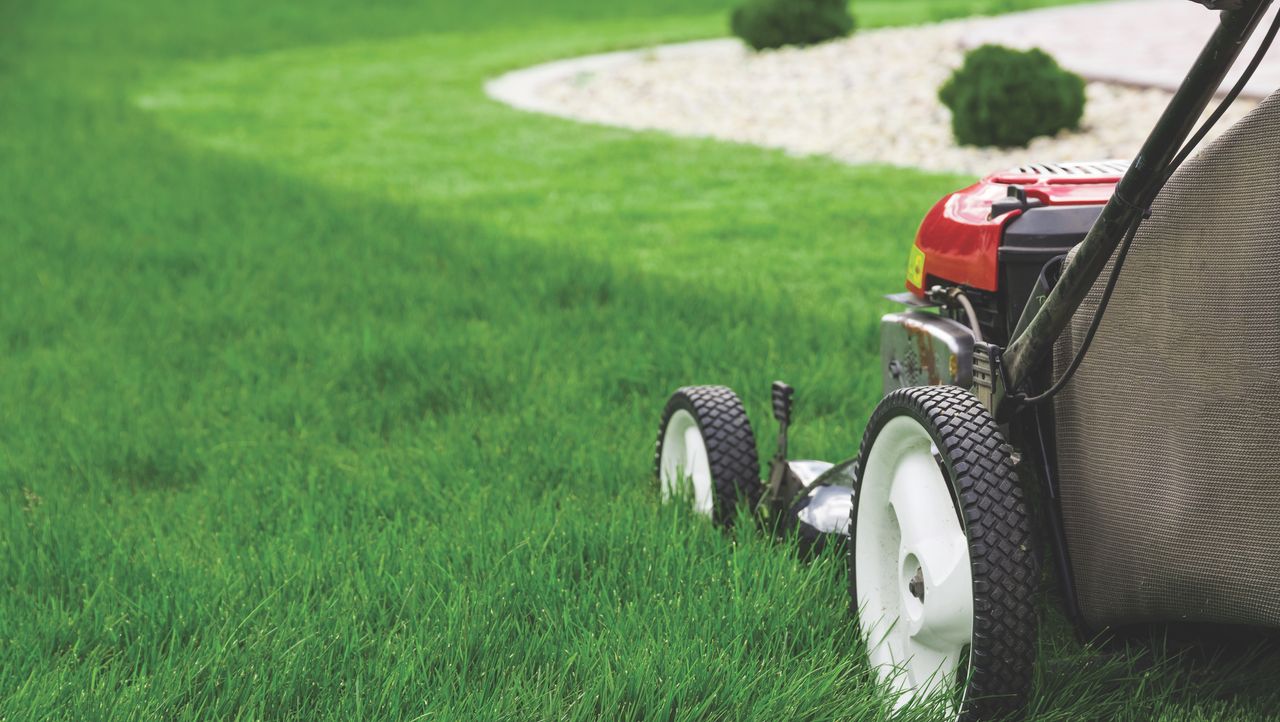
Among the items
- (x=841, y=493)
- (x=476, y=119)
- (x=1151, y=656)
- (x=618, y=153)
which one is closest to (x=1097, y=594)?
(x=1151, y=656)

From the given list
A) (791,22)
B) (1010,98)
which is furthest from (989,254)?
(791,22)

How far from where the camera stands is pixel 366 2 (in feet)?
77.0

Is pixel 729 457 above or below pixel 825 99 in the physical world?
above

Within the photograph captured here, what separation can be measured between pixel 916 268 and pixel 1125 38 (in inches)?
444

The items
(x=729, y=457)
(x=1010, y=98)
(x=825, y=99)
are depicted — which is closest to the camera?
(x=729, y=457)

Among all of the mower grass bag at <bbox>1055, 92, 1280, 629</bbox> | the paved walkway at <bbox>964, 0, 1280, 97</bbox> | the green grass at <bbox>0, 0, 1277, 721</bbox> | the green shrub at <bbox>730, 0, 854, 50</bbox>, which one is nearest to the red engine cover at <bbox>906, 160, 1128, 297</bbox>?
the mower grass bag at <bbox>1055, 92, 1280, 629</bbox>

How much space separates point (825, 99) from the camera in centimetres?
1054

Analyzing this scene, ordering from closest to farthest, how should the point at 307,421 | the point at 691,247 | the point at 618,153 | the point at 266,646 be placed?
the point at 266,646
the point at 307,421
the point at 691,247
the point at 618,153

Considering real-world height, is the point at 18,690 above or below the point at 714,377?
above

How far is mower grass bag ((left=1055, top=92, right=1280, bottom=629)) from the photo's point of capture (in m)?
1.48

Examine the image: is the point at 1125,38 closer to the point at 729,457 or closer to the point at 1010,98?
the point at 1010,98

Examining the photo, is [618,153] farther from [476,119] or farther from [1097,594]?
[1097,594]

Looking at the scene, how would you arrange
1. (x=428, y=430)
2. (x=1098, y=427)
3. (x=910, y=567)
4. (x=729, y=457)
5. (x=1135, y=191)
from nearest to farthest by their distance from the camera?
1. (x=1135, y=191)
2. (x=1098, y=427)
3. (x=910, y=567)
4. (x=729, y=457)
5. (x=428, y=430)

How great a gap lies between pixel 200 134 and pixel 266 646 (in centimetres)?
885
